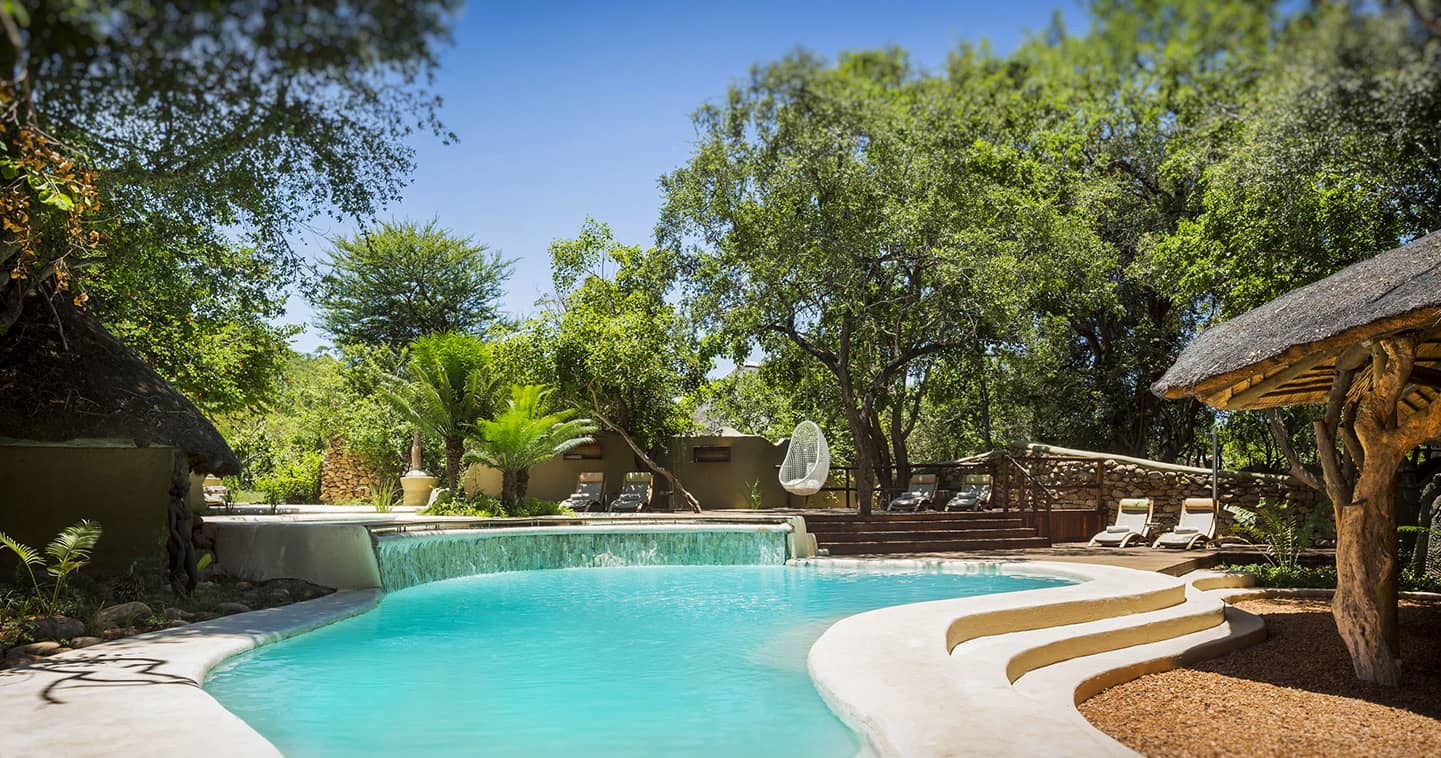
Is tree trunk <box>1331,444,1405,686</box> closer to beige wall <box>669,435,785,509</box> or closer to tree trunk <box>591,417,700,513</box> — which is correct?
A: tree trunk <box>591,417,700,513</box>

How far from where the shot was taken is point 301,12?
2.88m

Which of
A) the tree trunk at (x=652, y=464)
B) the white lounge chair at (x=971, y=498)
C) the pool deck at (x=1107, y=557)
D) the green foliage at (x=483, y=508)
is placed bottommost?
the pool deck at (x=1107, y=557)

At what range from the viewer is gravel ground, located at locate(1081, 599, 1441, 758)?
450 centimetres

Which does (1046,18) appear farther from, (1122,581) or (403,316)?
(403,316)

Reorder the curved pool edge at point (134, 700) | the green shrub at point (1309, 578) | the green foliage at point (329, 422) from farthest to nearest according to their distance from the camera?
the green foliage at point (329, 422), the green shrub at point (1309, 578), the curved pool edge at point (134, 700)

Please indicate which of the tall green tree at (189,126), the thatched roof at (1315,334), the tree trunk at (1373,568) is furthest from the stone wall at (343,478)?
the tree trunk at (1373,568)

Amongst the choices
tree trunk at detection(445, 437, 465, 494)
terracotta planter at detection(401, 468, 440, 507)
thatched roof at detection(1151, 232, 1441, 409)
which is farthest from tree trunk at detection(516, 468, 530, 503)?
thatched roof at detection(1151, 232, 1441, 409)

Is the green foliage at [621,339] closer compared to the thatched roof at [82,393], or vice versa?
the thatched roof at [82,393]

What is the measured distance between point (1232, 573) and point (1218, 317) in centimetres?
592

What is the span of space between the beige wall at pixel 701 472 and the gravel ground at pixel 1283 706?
15440mm

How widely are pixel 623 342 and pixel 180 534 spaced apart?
409 inches

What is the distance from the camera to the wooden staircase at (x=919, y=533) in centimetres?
1459

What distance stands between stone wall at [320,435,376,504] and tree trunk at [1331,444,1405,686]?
2291 centimetres

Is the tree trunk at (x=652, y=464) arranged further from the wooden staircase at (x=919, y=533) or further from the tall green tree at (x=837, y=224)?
the wooden staircase at (x=919, y=533)
